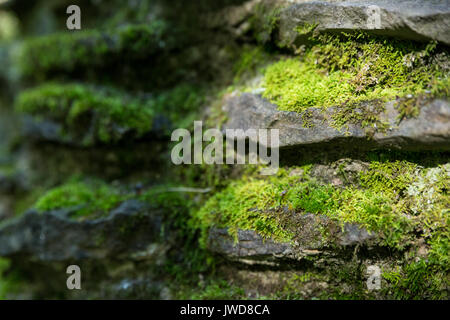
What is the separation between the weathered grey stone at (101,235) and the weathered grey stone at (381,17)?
2.40 meters

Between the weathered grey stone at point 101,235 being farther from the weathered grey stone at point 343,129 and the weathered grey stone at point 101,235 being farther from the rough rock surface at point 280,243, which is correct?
the weathered grey stone at point 343,129

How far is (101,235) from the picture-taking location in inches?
134

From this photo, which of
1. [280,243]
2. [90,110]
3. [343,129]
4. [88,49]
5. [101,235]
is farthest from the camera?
[88,49]

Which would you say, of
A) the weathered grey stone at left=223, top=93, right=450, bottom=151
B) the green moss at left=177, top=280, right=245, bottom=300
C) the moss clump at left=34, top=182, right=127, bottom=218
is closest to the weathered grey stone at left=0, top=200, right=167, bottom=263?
the moss clump at left=34, top=182, right=127, bottom=218

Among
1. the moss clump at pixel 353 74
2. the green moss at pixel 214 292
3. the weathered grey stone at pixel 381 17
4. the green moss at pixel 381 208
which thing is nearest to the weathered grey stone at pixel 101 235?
the green moss at pixel 214 292

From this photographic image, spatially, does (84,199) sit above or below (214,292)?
above

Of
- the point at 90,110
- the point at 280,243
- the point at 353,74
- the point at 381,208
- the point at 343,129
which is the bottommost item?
the point at 280,243

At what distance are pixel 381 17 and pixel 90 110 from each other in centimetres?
335

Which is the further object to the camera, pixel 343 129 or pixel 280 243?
pixel 280 243

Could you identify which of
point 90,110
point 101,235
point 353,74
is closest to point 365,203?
point 353,74

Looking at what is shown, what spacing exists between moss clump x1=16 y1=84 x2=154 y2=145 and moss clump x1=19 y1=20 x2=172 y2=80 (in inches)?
12.9

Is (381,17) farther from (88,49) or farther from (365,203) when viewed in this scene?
(88,49)

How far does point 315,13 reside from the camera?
2.90 metres

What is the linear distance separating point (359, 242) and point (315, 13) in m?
2.05
